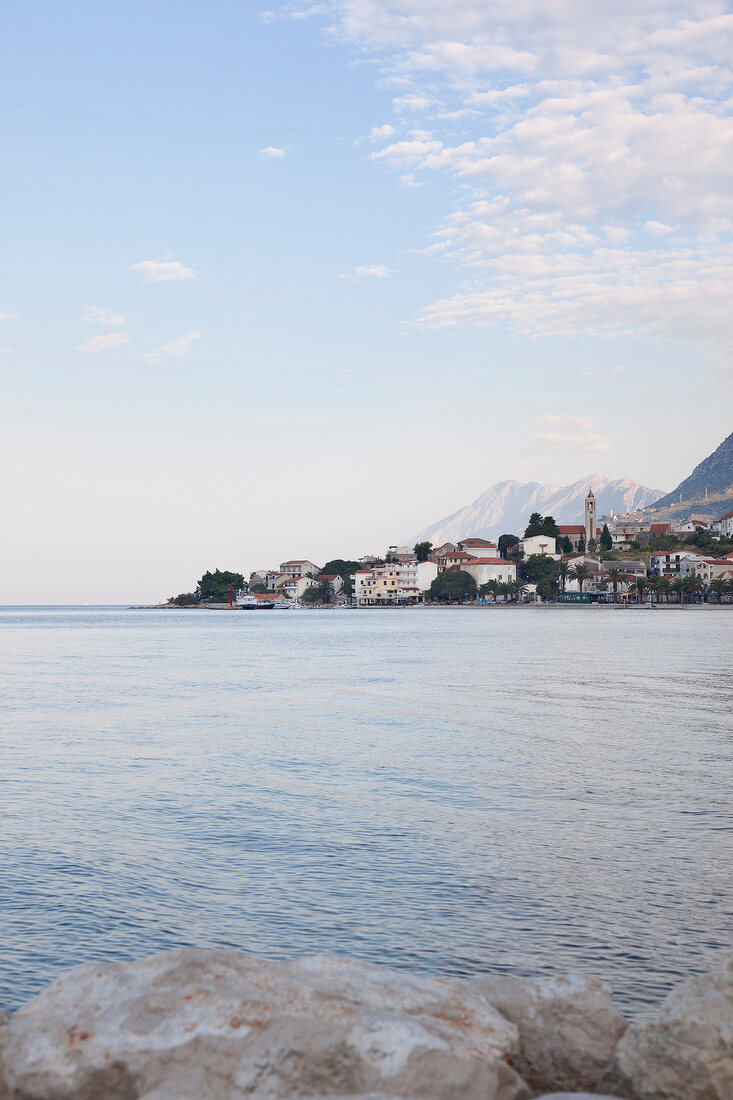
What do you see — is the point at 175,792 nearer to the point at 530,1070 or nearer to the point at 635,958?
the point at 635,958

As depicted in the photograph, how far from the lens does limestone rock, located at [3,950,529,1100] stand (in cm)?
515

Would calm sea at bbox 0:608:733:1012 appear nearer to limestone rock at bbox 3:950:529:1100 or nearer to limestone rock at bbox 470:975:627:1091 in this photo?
limestone rock at bbox 470:975:627:1091

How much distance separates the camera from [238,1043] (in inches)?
207

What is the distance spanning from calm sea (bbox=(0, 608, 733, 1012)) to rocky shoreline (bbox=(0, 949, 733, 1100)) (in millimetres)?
2929

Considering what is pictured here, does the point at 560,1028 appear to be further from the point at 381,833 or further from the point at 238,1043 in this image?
the point at 381,833

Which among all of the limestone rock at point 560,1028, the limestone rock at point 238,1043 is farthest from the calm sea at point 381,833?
the limestone rock at point 238,1043

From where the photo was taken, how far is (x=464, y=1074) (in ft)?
17.1

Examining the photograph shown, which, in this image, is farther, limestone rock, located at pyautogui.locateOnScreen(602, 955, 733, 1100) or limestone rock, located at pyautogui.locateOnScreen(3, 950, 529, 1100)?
limestone rock, located at pyautogui.locateOnScreen(602, 955, 733, 1100)

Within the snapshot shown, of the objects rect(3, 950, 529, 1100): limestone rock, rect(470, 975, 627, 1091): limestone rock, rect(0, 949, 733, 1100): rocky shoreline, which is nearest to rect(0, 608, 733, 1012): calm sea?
rect(470, 975, 627, 1091): limestone rock

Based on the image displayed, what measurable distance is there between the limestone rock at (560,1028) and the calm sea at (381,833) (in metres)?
2.50

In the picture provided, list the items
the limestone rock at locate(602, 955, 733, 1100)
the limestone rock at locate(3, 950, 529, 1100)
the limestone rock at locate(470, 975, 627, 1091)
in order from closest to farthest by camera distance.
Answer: the limestone rock at locate(3, 950, 529, 1100)
the limestone rock at locate(602, 955, 733, 1100)
the limestone rock at locate(470, 975, 627, 1091)

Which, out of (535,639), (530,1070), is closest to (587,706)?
(530,1070)

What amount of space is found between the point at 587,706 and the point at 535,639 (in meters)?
54.6

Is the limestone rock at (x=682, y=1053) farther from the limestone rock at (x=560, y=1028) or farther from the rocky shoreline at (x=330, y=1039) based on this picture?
the limestone rock at (x=560, y=1028)
